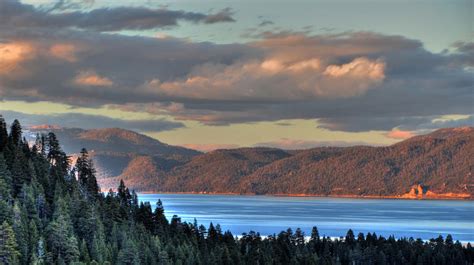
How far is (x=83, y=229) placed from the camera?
131m

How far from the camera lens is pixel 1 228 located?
105312 millimetres

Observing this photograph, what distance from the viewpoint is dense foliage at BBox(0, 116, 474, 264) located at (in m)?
113

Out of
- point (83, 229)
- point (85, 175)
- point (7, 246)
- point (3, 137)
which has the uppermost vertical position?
point (3, 137)

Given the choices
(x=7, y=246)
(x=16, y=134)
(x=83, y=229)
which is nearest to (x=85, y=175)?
(x=16, y=134)

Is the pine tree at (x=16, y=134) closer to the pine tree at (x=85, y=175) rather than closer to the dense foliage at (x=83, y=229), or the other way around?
the dense foliage at (x=83, y=229)

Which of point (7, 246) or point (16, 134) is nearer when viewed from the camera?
point (7, 246)

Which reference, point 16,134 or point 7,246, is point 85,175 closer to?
point 16,134

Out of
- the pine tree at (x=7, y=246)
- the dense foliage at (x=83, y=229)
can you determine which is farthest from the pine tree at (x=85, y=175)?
the pine tree at (x=7, y=246)

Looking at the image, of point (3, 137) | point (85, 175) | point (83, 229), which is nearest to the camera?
point (83, 229)

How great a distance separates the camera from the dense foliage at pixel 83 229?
113375 millimetres

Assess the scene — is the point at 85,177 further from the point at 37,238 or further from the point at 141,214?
the point at 37,238

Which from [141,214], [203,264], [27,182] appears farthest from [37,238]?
[141,214]

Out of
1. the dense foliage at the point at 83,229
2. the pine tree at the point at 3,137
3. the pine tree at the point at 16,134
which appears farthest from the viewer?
the pine tree at the point at 16,134

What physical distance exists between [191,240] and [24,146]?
39.9m
